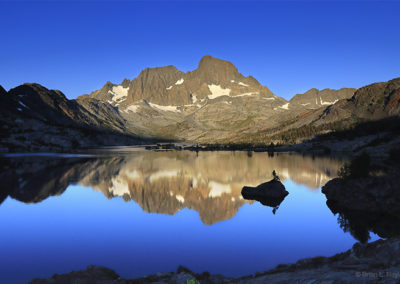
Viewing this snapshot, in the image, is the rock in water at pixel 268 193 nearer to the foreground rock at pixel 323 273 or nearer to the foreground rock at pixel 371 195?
the foreground rock at pixel 371 195

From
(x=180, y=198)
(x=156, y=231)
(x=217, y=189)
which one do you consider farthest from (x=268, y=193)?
(x=156, y=231)

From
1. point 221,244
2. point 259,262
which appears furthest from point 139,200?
point 259,262

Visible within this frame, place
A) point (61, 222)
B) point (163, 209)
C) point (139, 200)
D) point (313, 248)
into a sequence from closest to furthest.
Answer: point (313, 248) → point (61, 222) → point (163, 209) → point (139, 200)

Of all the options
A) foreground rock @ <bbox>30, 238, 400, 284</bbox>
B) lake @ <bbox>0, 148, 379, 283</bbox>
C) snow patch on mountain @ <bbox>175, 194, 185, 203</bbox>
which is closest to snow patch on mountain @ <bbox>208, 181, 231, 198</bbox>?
lake @ <bbox>0, 148, 379, 283</bbox>

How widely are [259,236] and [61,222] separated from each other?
1175 inches

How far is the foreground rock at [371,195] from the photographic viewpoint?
47.1 metres

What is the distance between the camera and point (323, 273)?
63.7ft

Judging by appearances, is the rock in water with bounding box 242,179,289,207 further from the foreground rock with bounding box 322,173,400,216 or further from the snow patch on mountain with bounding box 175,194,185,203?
the snow patch on mountain with bounding box 175,194,185,203

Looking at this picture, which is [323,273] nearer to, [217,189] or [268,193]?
[268,193]

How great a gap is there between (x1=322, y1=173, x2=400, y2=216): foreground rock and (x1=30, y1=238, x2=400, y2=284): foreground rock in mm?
25274

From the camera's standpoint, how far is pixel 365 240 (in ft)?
117

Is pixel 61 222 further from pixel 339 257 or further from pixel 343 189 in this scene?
pixel 343 189

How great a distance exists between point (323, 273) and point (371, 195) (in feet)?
122

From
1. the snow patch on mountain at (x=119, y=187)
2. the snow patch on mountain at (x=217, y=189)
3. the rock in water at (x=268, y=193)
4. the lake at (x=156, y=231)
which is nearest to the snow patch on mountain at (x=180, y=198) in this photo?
the lake at (x=156, y=231)
